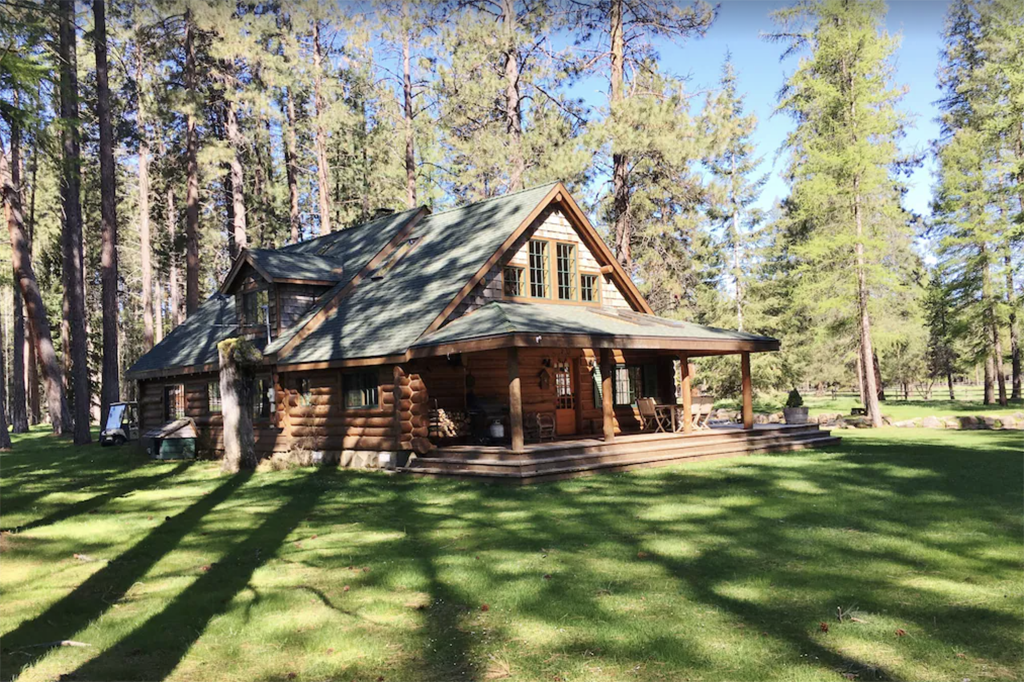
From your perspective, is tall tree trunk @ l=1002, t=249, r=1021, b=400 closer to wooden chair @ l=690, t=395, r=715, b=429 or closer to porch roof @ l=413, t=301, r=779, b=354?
porch roof @ l=413, t=301, r=779, b=354

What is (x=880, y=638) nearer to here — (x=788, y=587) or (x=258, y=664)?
(x=788, y=587)

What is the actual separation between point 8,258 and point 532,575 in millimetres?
34193

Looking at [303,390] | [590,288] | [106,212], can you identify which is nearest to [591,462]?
[590,288]

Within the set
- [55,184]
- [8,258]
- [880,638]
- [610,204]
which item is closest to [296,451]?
[880,638]

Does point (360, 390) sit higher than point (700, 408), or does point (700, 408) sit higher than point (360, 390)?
point (360, 390)

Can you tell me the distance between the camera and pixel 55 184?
1464 inches

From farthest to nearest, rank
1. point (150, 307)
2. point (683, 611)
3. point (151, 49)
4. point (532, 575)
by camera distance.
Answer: point (150, 307), point (151, 49), point (532, 575), point (683, 611)

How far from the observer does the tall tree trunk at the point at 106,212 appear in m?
22.6

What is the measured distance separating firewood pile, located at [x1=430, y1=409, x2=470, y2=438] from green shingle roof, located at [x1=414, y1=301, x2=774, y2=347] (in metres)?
2.30

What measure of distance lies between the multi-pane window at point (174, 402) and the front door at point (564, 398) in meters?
12.2

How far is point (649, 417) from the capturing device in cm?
2023

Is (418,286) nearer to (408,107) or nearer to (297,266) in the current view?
(297,266)

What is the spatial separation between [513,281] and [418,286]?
2461 millimetres

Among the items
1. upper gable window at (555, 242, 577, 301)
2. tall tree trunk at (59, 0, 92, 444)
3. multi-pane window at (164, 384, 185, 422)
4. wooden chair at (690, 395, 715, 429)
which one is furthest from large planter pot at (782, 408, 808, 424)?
tall tree trunk at (59, 0, 92, 444)
